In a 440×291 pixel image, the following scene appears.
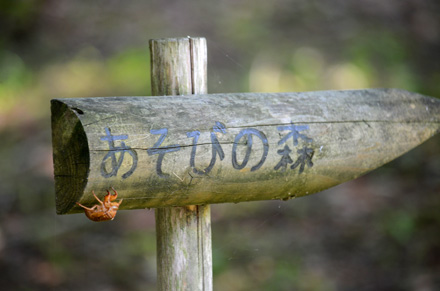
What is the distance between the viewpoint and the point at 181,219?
191 cm

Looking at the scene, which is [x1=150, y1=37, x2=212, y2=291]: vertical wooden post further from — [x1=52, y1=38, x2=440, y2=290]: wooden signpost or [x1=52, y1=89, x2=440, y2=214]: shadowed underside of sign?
[x1=52, y1=89, x2=440, y2=214]: shadowed underside of sign

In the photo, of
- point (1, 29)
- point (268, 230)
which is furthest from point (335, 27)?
point (1, 29)

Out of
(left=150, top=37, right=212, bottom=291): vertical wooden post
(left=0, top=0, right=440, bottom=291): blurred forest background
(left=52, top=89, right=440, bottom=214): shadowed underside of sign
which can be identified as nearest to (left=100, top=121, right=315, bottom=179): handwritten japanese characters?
(left=52, top=89, right=440, bottom=214): shadowed underside of sign

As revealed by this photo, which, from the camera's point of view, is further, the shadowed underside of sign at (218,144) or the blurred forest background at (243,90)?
the blurred forest background at (243,90)

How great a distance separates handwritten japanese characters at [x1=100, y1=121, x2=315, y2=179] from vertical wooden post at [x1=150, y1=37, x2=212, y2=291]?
1.00 feet

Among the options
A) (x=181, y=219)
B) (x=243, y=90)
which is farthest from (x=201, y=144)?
(x=243, y=90)

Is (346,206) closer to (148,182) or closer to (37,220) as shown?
(37,220)

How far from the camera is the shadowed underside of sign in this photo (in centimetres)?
154

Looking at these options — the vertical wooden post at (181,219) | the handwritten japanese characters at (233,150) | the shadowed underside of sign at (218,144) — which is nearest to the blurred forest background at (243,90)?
the vertical wooden post at (181,219)

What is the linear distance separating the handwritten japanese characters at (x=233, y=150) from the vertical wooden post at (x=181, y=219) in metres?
0.30

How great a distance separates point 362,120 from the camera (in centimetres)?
193

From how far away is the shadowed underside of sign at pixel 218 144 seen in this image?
1535 mm

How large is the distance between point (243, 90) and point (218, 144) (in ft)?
13.5

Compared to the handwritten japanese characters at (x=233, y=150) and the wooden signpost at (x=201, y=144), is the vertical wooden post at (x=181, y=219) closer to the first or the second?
the wooden signpost at (x=201, y=144)
